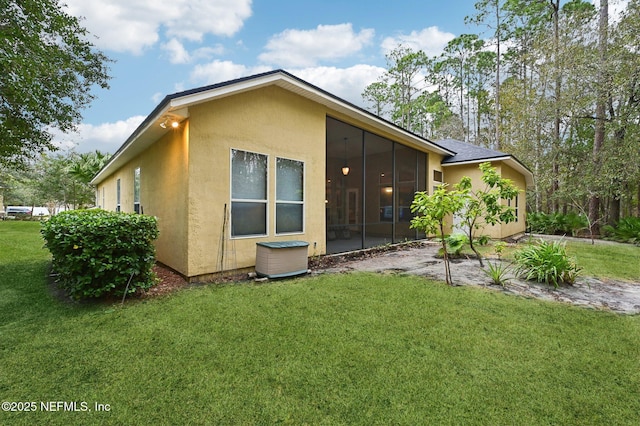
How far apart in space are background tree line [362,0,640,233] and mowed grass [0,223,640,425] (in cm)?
1202

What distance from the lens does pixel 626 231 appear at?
437 inches

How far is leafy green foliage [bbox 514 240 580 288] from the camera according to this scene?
4773mm

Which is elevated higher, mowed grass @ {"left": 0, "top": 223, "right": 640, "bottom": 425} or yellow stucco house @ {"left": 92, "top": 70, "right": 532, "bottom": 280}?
yellow stucco house @ {"left": 92, "top": 70, "right": 532, "bottom": 280}

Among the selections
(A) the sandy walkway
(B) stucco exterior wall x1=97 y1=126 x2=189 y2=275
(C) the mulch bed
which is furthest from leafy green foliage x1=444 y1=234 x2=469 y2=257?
(B) stucco exterior wall x1=97 y1=126 x2=189 y2=275

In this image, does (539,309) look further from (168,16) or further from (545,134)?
(545,134)

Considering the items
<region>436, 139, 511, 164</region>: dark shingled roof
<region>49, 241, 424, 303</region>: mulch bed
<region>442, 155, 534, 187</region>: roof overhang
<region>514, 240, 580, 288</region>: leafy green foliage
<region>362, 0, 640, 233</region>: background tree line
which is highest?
<region>362, 0, 640, 233</region>: background tree line

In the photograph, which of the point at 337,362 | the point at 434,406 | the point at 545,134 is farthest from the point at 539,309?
the point at 545,134

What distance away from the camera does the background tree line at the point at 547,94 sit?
34.1ft

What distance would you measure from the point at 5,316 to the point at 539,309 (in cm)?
681

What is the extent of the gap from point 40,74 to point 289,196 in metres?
6.16

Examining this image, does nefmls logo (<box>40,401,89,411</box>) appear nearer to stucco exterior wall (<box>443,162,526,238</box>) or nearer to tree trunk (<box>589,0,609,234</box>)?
stucco exterior wall (<box>443,162,526,238</box>)

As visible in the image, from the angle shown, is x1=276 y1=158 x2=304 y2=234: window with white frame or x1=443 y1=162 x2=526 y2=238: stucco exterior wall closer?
x1=276 y1=158 x2=304 y2=234: window with white frame

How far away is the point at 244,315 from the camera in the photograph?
3.32 m

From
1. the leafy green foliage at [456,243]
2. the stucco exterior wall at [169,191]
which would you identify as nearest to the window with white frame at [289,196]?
the stucco exterior wall at [169,191]
